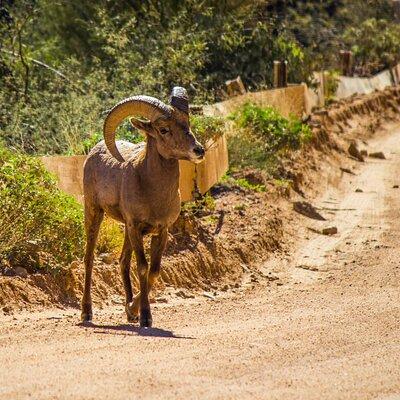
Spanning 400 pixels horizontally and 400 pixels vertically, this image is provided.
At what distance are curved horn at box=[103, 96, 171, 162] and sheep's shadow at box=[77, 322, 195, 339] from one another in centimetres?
172

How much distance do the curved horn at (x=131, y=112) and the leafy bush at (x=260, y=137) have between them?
27.9 feet

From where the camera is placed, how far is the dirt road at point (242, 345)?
986 centimetres

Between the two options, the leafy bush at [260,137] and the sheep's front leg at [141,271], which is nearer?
the sheep's front leg at [141,271]

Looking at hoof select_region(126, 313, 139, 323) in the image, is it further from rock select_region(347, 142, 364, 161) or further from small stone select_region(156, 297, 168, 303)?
rock select_region(347, 142, 364, 161)

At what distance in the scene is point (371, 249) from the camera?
19.1 m

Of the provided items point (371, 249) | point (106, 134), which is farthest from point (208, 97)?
point (106, 134)

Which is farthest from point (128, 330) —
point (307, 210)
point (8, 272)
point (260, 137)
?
point (260, 137)

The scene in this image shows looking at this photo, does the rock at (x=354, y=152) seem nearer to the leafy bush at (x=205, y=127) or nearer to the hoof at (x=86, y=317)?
the leafy bush at (x=205, y=127)

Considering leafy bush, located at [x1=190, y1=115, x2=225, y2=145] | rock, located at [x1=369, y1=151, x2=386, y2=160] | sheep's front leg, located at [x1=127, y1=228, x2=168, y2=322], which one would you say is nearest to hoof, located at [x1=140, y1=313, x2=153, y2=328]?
sheep's front leg, located at [x1=127, y1=228, x2=168, y2=322]

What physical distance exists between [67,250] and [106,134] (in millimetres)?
2152

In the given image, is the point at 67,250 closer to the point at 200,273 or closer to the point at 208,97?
the point at 200,273

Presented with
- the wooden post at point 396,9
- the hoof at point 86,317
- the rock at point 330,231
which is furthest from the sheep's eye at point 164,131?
the wooden post at point 396,9

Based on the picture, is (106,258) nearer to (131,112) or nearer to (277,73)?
(131,112)

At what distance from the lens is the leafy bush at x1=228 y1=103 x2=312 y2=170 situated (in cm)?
2205
